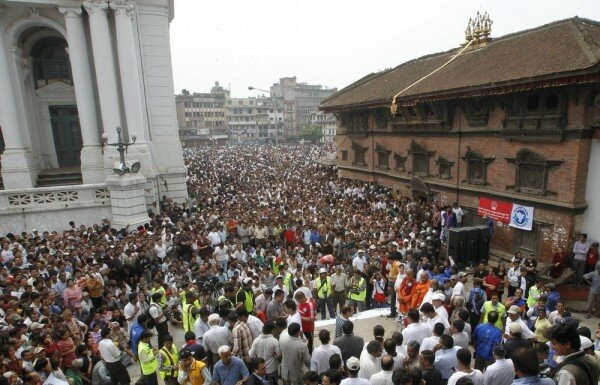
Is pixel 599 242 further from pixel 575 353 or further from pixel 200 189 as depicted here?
pixel 200 189

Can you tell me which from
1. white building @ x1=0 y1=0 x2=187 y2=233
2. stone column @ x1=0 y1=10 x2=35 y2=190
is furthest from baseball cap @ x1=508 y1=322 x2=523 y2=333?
stone column @ x1=0 y1=10 x2=35 y2=190

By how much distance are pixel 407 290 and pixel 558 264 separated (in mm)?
6888

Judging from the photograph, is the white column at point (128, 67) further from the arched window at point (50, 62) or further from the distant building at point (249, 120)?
the distant building at point (249, 120)

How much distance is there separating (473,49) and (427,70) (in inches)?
110

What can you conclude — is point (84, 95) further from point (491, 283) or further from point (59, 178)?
point (491, 283)

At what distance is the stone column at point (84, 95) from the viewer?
1925cm

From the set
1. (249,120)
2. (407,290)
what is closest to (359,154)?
(407,290)

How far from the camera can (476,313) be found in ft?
27.3

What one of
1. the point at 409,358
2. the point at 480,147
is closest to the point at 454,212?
the point at 480,147

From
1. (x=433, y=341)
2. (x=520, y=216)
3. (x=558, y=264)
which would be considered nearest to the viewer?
(x=433, y=341)

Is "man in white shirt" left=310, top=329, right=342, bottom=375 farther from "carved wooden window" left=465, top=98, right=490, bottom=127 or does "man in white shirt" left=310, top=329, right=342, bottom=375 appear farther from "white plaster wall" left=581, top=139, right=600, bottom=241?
"carved wooden window" left=465, top=98, right=490, bottom=127

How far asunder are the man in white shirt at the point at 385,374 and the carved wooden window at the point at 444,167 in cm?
1576

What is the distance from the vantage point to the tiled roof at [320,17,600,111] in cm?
1302

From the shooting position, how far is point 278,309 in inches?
309
